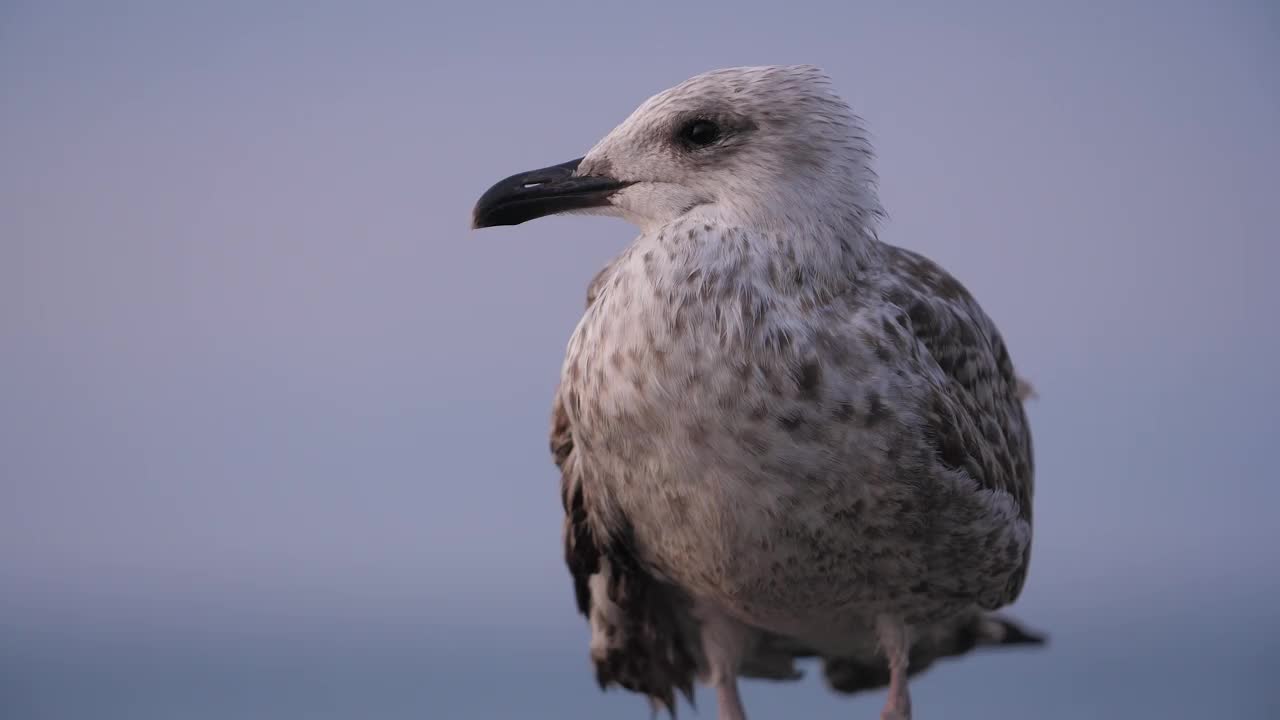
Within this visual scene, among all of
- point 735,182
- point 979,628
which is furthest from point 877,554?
point 979,628

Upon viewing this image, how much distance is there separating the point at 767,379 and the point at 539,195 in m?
0.74

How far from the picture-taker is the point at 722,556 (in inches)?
138

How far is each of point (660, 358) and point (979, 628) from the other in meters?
1.89

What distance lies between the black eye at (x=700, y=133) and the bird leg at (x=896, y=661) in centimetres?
132

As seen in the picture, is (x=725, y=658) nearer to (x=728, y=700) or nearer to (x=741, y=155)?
(x=728, y=700)

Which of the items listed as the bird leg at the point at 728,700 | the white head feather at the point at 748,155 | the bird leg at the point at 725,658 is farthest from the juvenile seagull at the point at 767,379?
the bird leg at the point at 728,700

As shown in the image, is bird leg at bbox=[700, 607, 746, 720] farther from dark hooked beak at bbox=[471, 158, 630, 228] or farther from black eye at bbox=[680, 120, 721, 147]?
black eye at bbox=[680, 120, 721, 147]

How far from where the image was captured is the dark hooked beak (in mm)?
3533

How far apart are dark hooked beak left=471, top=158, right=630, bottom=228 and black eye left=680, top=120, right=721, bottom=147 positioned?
0.66 ft

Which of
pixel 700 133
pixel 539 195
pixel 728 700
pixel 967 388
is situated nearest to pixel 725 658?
pixel 728 700

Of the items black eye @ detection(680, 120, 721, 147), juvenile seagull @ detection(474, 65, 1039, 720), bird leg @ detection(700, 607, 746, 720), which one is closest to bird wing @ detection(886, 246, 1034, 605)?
juvenile seagull @ detection(474, 65, 1039, 720)

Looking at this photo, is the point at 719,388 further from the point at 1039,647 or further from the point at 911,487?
the point at 1039,647

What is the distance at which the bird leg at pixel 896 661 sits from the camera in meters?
3.91

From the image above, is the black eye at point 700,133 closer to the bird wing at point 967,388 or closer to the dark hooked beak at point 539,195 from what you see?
the dark hooked beak at point 539,195
